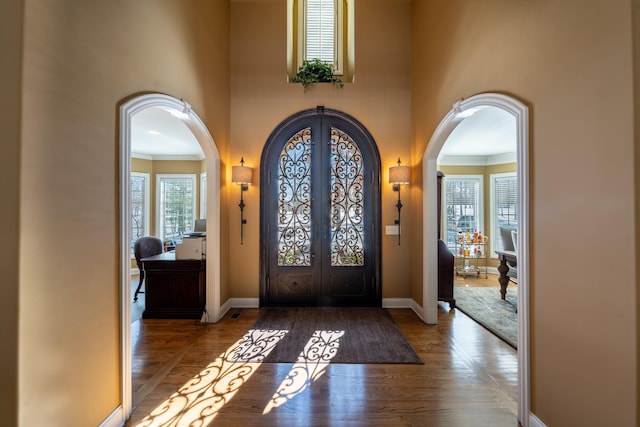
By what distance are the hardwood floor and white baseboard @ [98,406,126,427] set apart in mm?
94

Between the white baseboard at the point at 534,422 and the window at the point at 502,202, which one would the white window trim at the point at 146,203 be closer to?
the white baseboard at the point at 534,422

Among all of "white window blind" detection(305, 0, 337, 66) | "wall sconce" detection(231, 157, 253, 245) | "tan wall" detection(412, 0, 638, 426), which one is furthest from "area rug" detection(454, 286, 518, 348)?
"white window blind" detection(305, 0, 337, 66)

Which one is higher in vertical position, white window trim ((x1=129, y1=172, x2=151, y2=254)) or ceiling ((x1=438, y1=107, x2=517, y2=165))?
ceiling ((x1=438, y1=107, x2=517, y2=165))

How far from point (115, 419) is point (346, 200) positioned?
333 centimetres

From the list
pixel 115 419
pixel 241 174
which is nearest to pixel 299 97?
pixel 241 174

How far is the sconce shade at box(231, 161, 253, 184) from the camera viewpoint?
3963mm

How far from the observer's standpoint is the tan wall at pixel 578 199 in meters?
1.32

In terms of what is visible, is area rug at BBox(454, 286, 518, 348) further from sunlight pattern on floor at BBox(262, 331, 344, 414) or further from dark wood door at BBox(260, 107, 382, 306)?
sunlight pattern on floor at BBox(262, 331, 344, 414)

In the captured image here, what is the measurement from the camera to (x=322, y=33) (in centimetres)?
445

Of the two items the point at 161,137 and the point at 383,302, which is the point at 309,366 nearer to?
the point at 383,302

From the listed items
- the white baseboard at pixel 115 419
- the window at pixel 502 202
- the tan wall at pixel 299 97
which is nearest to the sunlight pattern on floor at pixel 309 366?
the white baseboard at pixel 115 419

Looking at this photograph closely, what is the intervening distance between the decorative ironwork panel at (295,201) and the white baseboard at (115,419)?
256 cm

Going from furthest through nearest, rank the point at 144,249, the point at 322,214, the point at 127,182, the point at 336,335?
the point at 144,249
the point at 322,214
the point at 336,335
the point at 127,182

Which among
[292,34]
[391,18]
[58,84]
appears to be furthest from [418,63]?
[58,84]
